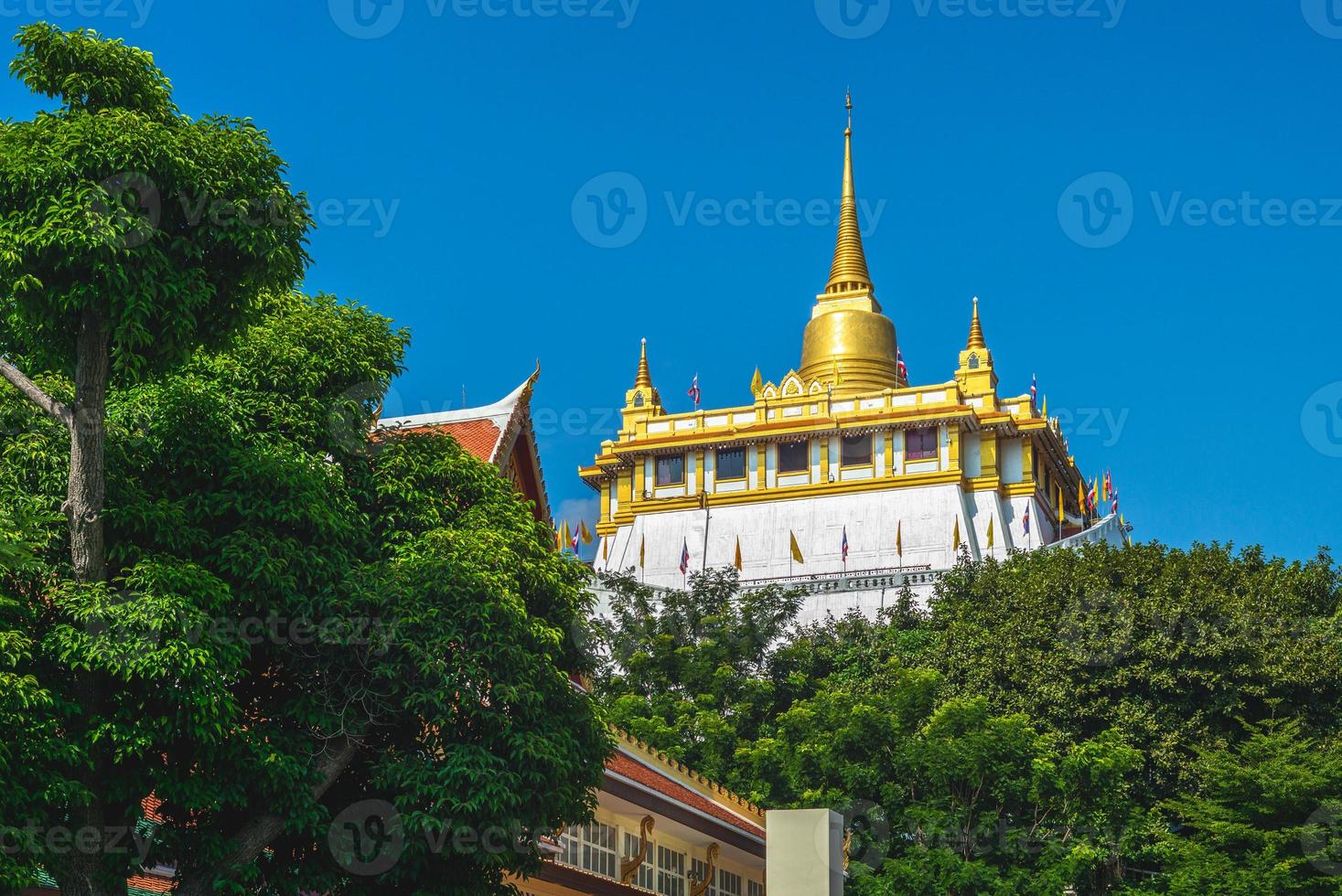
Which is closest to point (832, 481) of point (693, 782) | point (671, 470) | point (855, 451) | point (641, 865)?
point (855, 451)

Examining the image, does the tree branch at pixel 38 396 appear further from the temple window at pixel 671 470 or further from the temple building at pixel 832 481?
the temple window at pixel 671 470

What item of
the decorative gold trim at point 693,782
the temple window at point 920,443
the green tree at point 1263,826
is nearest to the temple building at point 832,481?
the temple window at point 920,443

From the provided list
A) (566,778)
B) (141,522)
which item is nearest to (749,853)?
(566,778)

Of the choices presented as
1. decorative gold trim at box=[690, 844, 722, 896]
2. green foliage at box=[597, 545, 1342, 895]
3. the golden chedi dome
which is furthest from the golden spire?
decorative gold trim at box=[690, 844, 722, 896]

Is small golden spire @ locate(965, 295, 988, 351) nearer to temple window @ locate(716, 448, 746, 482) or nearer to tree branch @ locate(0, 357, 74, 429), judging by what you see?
temple window @ locate(716, 448, 746, 482)

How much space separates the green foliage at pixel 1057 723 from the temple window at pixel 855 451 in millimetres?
22270

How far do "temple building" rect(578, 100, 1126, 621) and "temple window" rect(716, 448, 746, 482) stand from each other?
2.1 inches

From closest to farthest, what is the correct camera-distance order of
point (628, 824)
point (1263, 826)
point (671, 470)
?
point (628, 824)
point (1263, 826)
point (671, 470)

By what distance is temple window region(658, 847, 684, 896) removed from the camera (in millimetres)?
30281

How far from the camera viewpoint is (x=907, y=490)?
78812 mm

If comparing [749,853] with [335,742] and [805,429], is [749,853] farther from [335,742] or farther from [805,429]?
[805,429]

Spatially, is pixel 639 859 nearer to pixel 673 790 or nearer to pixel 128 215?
pixel 673 790

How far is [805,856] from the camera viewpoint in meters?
16.5

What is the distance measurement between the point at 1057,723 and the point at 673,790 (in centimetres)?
1617
